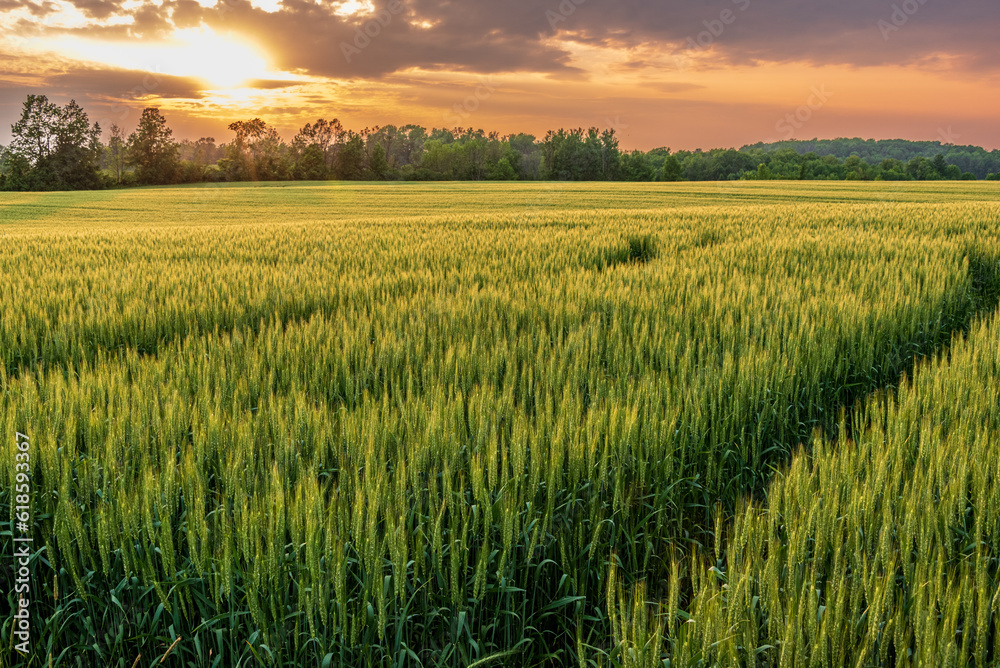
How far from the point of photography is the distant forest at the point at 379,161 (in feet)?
219

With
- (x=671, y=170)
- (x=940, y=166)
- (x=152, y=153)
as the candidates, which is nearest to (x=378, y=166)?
(x=152, y=153)

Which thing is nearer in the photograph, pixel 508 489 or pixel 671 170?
pixel 508 489

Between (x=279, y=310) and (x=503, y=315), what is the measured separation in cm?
210

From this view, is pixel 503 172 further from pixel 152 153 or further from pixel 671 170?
pixel 152 153

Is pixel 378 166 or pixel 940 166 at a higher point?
pixel 940 166

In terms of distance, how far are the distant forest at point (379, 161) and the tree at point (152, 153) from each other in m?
0.11

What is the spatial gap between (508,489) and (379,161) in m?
83.6

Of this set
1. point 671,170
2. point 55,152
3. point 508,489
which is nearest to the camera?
point 508,489

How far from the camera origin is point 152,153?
232ft

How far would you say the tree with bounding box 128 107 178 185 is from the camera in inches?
2766

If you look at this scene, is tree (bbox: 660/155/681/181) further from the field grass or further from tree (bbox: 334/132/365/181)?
the field grass

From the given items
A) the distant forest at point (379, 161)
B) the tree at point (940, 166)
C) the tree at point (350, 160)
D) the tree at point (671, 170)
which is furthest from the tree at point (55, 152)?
the tree at point (940, 166)

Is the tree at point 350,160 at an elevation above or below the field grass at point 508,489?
above

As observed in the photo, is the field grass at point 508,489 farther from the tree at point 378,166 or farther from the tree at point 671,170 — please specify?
the tree at point 671,170
